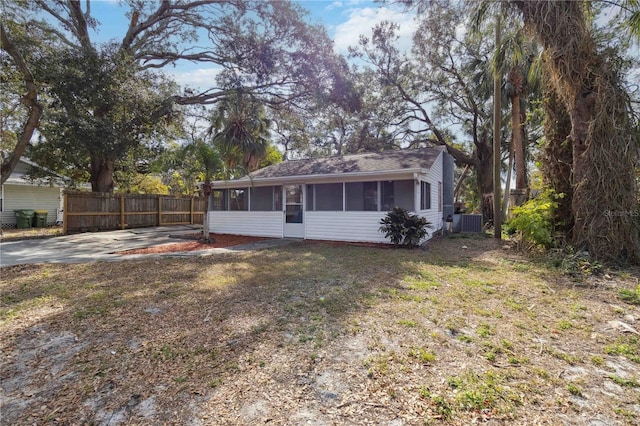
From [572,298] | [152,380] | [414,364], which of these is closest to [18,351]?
[152,380]

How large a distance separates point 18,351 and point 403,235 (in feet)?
28.2

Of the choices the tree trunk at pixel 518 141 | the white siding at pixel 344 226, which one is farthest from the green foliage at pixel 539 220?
the tree trunk at pixel 518 141

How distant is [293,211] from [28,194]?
15.7 metres

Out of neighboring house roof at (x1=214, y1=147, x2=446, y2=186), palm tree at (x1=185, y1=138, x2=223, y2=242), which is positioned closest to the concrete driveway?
→ palm tree at (x1=185, y1=138, x2=223, y2=242)

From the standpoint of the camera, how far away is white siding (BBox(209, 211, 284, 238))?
1262 cm

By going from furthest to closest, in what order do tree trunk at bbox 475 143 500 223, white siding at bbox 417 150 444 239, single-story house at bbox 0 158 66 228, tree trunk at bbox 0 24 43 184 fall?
tree trunk at bbox 475 143 500 223
single-story house at bbox 0 158 66 228
white siding at bbox 417 150 444 239
tree trunk at bbox 0 24 43 184

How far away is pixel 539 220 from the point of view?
788cm

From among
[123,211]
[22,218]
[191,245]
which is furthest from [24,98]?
[22,218]

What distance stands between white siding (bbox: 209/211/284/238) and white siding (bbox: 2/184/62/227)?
11.1 meters

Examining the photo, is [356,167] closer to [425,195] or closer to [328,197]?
[328,197]

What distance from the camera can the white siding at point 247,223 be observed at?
12.6m

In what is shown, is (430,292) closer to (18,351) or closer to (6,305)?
(18,351)

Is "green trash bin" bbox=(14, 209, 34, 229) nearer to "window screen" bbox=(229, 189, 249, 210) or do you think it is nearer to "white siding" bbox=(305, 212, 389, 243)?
"window screen" bbox=(229, 189, 249, 210)

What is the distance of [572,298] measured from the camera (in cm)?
469
